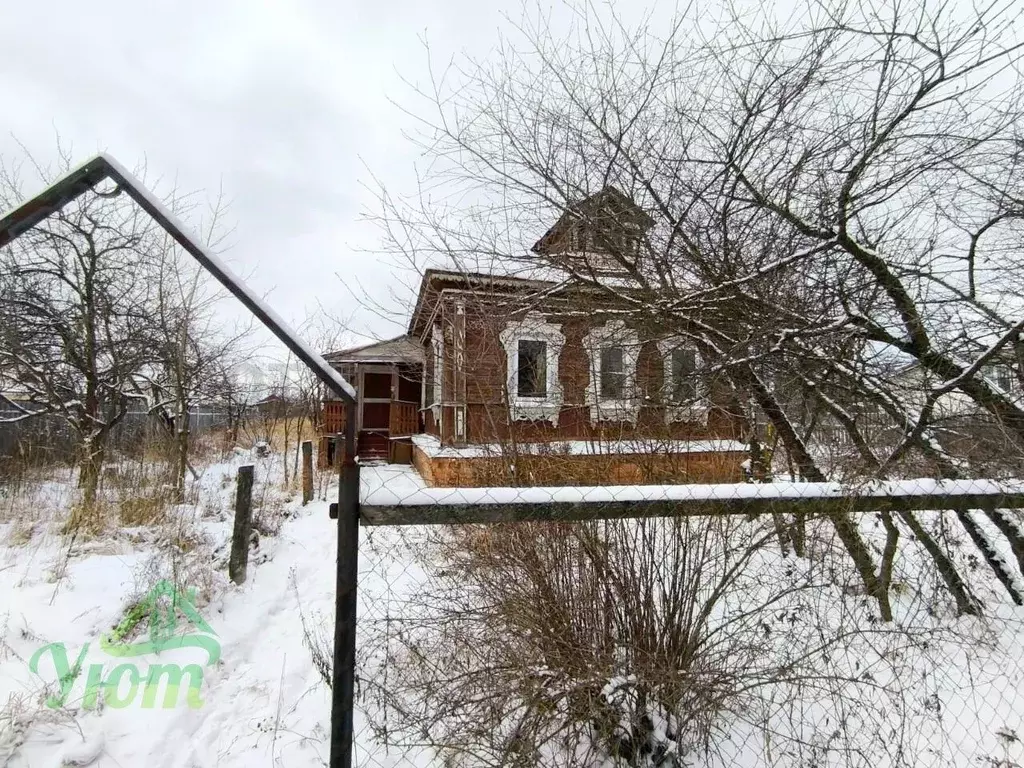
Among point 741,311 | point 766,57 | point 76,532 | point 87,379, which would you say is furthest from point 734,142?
point 87,379

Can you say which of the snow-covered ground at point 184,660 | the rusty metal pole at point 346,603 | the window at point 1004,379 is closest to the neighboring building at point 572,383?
the snow-covered ground at point 184,660

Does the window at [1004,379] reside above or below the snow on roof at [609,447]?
above

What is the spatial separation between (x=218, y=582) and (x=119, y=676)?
135 centimetres

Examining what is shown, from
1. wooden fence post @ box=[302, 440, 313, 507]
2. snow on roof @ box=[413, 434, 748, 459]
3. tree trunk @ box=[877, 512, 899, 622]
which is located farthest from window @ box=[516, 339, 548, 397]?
wooden fence post @ box=[302, 440, 313, 507]

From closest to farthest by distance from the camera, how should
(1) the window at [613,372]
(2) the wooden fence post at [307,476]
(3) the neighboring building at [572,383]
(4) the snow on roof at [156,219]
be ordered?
(4) the snow on roof at [156,219] < (3) the neighboring building at [572,383] < (1) the window at [613,372] < (2) the wooden fence post at [307,476]

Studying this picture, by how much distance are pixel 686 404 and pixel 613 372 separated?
0.62m

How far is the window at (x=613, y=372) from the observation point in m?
3.10

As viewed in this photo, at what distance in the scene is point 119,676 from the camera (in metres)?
2.70

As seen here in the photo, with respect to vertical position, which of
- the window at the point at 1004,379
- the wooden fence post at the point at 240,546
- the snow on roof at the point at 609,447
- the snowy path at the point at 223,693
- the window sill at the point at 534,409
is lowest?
the snowy path at the point at 223,693

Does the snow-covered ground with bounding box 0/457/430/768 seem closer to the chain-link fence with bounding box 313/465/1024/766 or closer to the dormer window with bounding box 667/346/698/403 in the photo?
the chain-link fence with bounding box 313/465/1024/766
